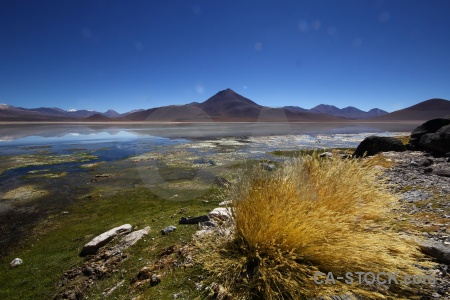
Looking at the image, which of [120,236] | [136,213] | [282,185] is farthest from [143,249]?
[136,213]

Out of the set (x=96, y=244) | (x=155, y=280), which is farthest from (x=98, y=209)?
(x=155, y=280)

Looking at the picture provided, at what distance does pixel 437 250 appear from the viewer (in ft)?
9.82

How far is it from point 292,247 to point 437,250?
182cm

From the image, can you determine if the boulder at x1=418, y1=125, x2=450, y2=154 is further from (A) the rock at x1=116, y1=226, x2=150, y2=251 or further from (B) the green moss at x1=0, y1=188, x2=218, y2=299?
(A) the rock at x1=116, y1=226, x2=150, y2=251

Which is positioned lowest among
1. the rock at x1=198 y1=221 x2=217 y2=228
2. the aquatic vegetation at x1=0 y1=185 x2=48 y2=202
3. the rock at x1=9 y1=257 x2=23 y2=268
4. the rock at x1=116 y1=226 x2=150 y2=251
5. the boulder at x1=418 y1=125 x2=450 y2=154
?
the aquatic vegetation at x1=0 y1=185 x2=48 y2=202

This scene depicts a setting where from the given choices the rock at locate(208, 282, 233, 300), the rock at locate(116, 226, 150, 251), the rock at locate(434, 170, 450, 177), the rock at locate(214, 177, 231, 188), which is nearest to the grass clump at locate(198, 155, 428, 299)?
the rock at locate(208, 282, 233, 300)

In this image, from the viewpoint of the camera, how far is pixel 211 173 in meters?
14.9

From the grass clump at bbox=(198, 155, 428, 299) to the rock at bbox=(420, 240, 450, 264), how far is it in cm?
16

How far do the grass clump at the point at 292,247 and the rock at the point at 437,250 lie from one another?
0.53ft

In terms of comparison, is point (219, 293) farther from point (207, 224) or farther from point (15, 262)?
point (15, 262)

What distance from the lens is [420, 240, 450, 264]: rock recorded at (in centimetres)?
291

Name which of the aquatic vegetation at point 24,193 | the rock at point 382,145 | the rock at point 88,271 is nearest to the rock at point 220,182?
the rock at point 88,271

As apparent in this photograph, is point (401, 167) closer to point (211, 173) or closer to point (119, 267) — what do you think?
point (211, 173)

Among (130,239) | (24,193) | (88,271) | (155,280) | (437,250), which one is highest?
(437,250)
